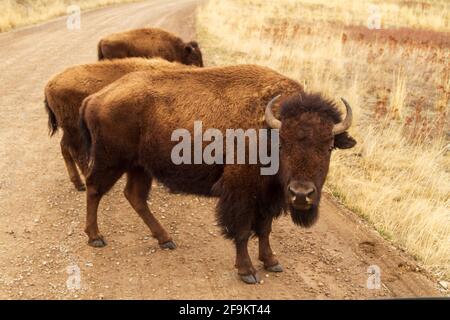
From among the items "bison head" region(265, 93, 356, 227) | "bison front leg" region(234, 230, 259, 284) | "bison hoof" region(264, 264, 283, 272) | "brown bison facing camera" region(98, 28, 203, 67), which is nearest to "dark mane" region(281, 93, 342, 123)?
"bison head" region(265, 93, 356, 227)

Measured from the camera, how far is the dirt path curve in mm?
4895

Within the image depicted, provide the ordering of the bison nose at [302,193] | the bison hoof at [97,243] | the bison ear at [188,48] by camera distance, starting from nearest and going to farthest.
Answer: the bison nose at [302,193] < the bison hoof at [97,243] < the bison ear at [188,48]

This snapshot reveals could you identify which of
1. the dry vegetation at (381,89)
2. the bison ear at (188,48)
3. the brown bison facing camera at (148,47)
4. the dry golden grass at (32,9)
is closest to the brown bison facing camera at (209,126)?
the dry vegetation at (381,89)

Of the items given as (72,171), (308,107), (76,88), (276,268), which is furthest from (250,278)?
(76,88)

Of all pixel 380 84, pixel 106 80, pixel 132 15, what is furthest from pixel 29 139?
pixel 132 15

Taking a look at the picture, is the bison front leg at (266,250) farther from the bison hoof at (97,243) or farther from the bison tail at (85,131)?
the bison tail at (85,131)

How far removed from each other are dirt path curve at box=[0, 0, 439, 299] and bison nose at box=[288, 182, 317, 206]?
1.10 metres

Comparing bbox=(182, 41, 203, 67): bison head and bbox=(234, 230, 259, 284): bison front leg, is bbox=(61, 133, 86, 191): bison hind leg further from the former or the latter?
bbox=(182, 41, 203, 67): bison head

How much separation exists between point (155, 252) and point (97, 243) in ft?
2.29

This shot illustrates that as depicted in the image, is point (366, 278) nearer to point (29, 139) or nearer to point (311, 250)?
point (311, 250)

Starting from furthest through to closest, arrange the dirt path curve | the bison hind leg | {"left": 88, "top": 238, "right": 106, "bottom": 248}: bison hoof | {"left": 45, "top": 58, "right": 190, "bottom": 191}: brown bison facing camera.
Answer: the bison hind leg < {"left": 45, "top": 58, "right": 190, "bottom": 191}: brown bison facing camera < {"left": 88, "top": 238, "right": 106, "bottom": 248}: bison hoof < the dirt path curve

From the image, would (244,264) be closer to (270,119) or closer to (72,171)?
(270,119)

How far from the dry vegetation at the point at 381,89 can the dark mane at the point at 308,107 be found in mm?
2163

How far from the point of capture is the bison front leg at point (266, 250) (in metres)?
5.31
